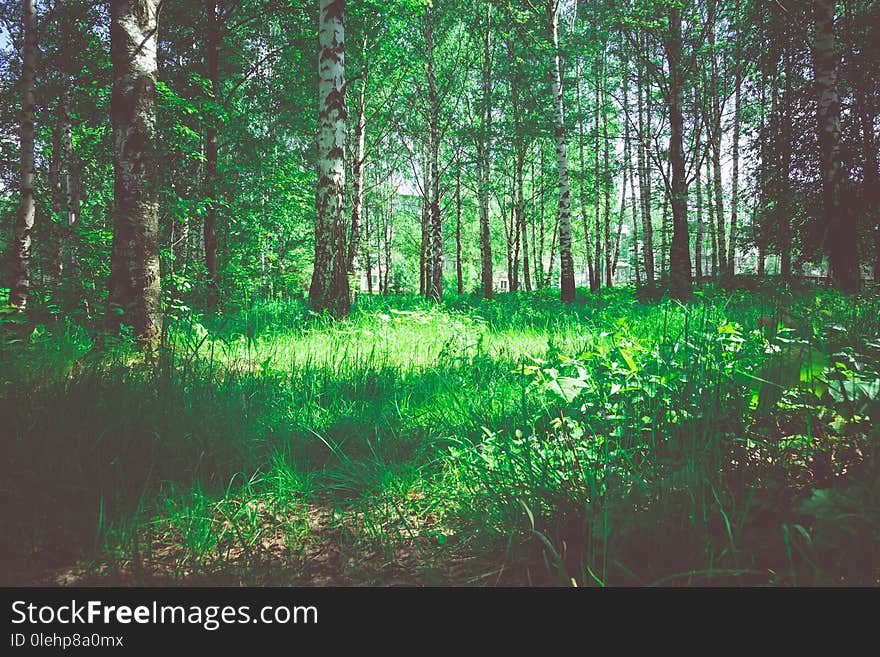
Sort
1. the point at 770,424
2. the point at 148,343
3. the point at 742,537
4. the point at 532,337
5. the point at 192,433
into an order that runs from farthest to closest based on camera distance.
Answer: the point at 532,337, the point at 148,343, the point at 192,433, the point at 770,424, the point at 742,537

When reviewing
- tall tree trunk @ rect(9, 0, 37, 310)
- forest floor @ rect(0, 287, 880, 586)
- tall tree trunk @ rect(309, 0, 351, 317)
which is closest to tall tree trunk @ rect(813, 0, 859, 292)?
forest floor @ rect(0, 287, 880, 586)

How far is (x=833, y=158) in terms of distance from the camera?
7.10 m

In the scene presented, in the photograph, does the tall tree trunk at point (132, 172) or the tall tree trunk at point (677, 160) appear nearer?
the tall tree trunk at point (132, 172)

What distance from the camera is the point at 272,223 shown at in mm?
12695

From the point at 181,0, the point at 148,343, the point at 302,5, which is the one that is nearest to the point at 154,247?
the point at 148,343

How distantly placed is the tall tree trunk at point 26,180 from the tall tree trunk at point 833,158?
15.3 meters

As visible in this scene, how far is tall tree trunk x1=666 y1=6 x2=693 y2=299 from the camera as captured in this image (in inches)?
398

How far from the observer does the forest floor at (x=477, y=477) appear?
46.9 inches

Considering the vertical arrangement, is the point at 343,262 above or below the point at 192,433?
above

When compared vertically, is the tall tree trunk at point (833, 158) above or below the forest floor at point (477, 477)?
above

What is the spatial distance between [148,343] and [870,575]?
4.75 meters

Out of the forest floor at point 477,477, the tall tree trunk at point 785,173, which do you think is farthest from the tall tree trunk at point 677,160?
the forest floor at point 477,477

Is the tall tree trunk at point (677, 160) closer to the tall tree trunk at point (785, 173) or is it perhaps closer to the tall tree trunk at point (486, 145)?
the tall tree trunk at point (785, 173)
